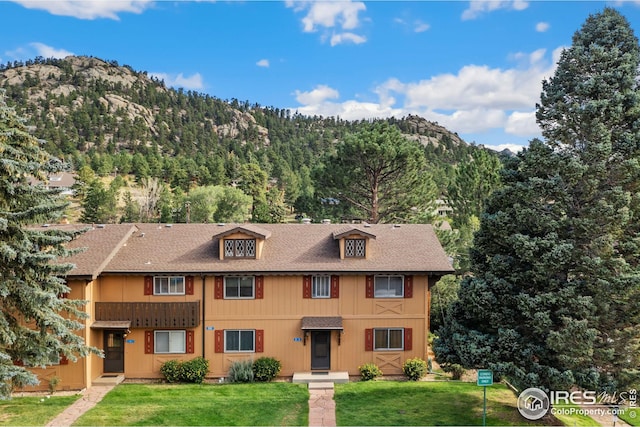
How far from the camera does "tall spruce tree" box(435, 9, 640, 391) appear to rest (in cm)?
1441

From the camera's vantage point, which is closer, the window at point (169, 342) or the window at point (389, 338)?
the window at point (169, 342)

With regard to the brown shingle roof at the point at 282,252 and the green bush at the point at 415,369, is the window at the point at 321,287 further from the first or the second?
the green bush at the point at 415,369

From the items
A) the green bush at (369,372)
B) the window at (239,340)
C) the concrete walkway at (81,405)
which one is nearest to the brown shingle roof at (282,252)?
the window at (239,340)

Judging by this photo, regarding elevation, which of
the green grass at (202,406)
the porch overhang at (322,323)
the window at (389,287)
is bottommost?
the green grass at (202,406)

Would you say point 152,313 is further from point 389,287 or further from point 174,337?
point 389,287

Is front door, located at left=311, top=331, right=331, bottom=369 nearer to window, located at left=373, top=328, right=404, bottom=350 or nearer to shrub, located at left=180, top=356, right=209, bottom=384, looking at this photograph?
window, located at left=373, top=328, right=404, bottom=350

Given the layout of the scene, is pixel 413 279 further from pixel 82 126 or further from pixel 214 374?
pixel 82 126

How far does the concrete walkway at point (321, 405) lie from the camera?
16.8 metres

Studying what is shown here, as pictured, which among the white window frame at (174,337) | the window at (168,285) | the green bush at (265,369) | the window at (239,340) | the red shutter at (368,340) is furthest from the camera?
the red shutter at (368,340)

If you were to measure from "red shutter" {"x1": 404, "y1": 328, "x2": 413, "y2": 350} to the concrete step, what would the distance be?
3.04 m

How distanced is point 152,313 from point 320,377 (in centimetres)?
794

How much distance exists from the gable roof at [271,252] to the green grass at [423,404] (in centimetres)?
495

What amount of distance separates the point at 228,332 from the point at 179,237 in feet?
17.8

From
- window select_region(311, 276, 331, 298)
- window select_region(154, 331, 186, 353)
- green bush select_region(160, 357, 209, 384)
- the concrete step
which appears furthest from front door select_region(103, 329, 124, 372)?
window select_region(311, 276, 331, 298)
